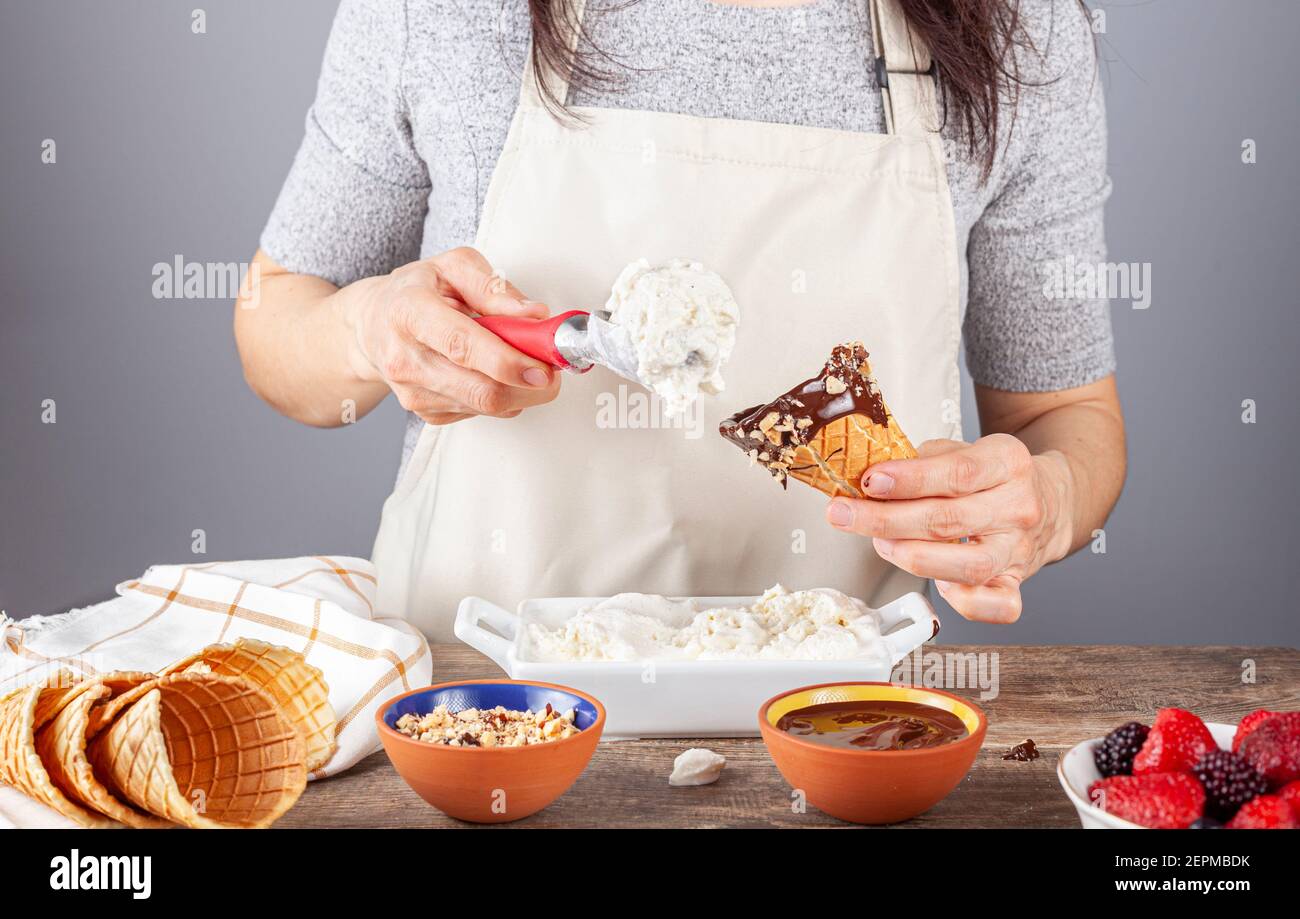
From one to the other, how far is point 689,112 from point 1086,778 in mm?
938

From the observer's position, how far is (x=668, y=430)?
1.55 m

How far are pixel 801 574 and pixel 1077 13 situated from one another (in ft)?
2.75

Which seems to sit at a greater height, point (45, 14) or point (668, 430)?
point (45, 14)

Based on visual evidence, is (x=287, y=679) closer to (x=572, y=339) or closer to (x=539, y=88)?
(x=572, y=339)

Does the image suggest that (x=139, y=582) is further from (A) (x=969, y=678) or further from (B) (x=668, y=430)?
(A) (x=969, y=678)

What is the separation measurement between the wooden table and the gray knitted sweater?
457 mm

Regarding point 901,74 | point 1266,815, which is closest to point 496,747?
point 1266,815

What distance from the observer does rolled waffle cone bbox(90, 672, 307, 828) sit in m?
0.90

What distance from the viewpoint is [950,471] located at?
1.24 m

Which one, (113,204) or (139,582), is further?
(113,204)

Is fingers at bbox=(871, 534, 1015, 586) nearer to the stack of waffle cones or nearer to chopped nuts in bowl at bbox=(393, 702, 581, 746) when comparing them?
chopped nuts in bowl at bbox=(393, 702, 581, 746)

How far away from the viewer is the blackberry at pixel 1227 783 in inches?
34.0
